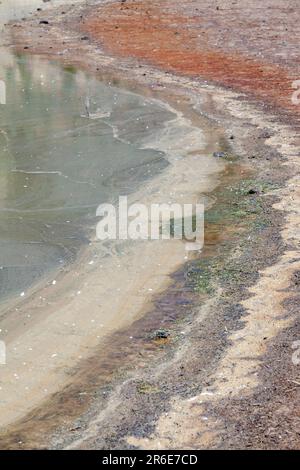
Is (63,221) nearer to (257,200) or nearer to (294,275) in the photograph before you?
(257,200)

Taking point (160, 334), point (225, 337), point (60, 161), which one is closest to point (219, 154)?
point (60, 161)

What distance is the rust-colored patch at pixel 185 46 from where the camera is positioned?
1872 centimetres

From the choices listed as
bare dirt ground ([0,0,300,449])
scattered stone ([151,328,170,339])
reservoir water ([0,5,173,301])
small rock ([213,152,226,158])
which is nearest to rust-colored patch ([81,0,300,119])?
bare dirt ground ([0,0,300,449])

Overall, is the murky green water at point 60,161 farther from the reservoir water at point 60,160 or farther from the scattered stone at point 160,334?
the scattered stone at point 160,334

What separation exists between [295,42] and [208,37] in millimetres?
3035

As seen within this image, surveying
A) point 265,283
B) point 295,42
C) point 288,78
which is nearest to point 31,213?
point 265,283

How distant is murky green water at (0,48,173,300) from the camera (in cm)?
1068

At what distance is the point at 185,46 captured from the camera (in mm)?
23500

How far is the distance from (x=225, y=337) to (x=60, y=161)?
7019 mm

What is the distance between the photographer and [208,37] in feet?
79.5

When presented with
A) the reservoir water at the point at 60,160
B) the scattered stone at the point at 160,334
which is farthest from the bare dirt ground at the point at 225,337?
the reservoir water at the point at 60,160

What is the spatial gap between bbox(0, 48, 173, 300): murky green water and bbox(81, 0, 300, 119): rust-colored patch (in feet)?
7.33

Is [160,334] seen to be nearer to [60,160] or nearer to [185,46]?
[60,160]

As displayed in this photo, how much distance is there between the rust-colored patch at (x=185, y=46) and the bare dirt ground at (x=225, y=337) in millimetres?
135
